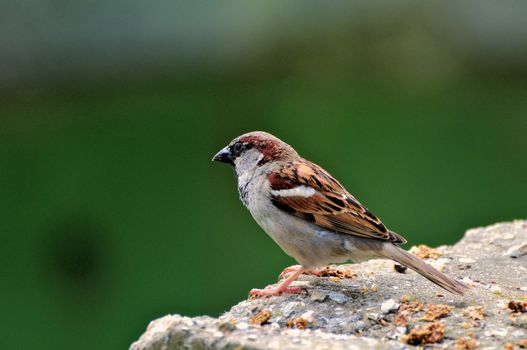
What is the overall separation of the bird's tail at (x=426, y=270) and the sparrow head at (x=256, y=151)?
678 millimetres

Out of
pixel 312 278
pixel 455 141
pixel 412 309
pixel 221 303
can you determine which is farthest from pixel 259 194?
pixel 455 141

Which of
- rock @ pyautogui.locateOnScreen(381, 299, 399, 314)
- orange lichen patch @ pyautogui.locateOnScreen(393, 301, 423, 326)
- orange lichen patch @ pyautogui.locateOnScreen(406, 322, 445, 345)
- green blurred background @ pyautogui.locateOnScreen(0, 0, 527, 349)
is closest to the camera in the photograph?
orange lichen patch @ pyautogui.locateOnScreen(406, 322, 445, 345)

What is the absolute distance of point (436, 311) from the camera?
2986 mm

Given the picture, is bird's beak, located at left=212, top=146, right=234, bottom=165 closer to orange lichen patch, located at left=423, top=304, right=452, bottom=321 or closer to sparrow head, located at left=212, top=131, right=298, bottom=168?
sparrow head, located at left=212, top=131, right=298, bottom=168

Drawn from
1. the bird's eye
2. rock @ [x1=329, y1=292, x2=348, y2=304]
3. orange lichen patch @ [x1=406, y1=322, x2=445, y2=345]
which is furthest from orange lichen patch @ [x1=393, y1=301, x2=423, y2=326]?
the bird's eye

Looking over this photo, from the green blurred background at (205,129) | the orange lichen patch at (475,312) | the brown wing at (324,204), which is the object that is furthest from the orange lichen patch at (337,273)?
the green blurred background at (205,129)

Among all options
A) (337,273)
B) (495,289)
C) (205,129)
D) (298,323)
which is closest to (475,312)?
(495,289)

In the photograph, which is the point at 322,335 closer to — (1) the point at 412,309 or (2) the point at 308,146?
(1) the point at 412,309

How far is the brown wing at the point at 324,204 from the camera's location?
135 inches

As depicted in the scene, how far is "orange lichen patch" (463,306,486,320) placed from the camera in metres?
2.96

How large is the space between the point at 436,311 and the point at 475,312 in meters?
0.13

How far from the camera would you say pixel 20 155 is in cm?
587

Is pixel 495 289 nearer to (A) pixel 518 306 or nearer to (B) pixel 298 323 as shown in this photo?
(A) pixel 518 306

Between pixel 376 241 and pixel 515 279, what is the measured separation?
1.94 feet
